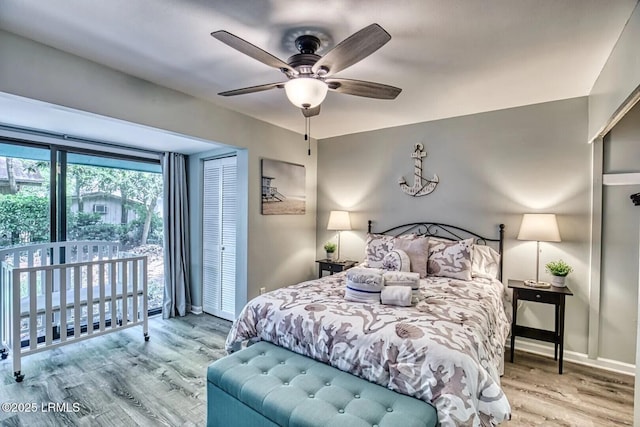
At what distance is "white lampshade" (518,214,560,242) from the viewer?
280 centimetres

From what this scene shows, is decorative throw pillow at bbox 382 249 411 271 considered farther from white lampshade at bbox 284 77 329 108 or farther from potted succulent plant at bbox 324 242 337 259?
white lampshade at bbox 284 77 329 108

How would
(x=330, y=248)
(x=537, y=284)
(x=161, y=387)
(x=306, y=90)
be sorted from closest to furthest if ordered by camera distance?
(x=306, y=90), (x=161, y=387), (x=537, y=284), (x=330, y=248)

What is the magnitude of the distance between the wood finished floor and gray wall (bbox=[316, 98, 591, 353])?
57cm

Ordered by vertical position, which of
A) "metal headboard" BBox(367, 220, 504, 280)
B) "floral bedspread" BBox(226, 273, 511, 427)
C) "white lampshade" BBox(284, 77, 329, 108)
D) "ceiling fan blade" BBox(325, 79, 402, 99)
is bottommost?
"floral bedspread" BBox(226, 273, 511, 427)

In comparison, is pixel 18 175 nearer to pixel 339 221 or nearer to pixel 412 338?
pixel 339 221

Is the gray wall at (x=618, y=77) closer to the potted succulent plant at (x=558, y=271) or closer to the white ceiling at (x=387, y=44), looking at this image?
the white ceiling at (x=387, y=44)

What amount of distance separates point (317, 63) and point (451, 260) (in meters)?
2.28

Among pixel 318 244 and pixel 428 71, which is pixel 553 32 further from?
pixel 318 244

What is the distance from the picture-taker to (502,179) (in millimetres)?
3305

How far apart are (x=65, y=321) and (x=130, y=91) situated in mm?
2159

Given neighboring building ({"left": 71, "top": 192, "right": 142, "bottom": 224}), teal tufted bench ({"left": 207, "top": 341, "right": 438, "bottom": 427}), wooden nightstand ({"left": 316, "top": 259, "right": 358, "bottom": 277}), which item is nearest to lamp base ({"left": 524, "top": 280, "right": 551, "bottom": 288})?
wooden nightstand ({"left": 316, "top": 259, "right": 358, "bottom": 277})

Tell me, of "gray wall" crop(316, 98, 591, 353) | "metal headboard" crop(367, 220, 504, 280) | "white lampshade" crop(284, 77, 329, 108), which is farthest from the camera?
"metal headboard" crop(367, 220, 504, 280)

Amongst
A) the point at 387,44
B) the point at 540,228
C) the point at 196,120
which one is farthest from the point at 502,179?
the point at 196,120

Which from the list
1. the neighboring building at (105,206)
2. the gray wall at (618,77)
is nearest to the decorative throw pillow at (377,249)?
the gray wall at (618,77)
